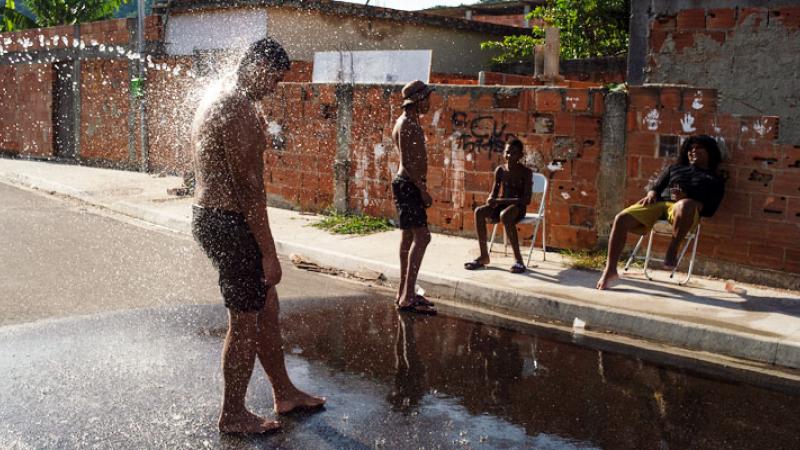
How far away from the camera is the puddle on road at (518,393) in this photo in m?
4.63

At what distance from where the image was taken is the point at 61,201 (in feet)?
48.1

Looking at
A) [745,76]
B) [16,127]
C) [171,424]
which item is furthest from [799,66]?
[16,127]

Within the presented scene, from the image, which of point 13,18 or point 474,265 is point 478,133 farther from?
point 13,18

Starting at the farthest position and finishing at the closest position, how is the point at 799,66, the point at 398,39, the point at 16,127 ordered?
1. the point at 16,127
2. the point at 398,39
3. the point at 799,66

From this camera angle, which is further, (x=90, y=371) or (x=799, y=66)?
(x=799, y=66)

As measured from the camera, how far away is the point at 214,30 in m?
17.1

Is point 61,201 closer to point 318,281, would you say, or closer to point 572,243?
point 318,281

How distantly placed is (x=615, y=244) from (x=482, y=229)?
4.64 feet

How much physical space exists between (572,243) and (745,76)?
248 centimetres

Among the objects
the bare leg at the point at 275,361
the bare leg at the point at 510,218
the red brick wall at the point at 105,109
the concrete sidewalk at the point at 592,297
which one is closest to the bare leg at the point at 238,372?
the bare leg at the point at 275,361

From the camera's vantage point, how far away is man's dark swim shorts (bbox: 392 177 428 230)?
7172 millimetres

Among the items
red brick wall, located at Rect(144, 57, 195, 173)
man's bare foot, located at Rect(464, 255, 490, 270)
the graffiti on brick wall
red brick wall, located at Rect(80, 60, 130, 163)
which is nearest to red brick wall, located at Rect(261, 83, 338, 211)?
the graffiti on brick wall

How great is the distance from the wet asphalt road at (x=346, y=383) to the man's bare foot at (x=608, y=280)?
126 centimetres

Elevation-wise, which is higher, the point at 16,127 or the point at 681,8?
the point at 681,8
